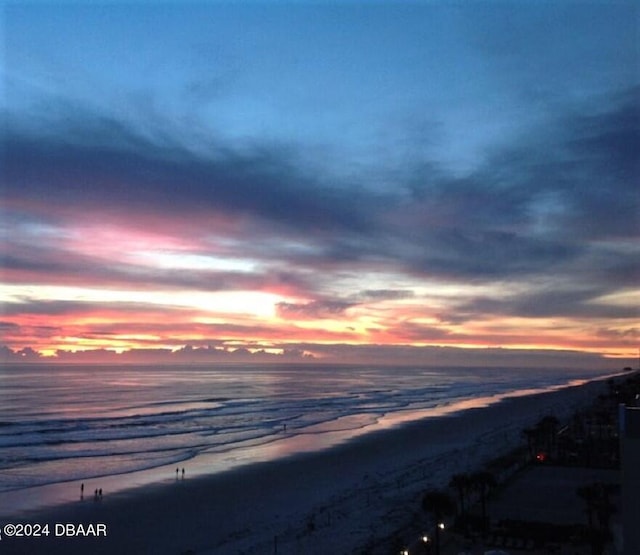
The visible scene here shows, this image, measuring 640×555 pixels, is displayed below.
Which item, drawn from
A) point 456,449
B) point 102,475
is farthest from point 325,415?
point 102,475

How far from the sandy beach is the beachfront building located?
11452 mm

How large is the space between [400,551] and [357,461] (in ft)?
67.6

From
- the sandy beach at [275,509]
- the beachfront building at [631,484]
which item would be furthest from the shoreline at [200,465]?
the beachfront building at [631,484]

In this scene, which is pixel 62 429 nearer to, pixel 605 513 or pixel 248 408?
pixel 248 408

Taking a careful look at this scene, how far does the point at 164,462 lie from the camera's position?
1549 inches

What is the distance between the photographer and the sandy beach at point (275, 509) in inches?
915

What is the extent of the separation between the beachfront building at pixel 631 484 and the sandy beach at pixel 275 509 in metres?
11.5

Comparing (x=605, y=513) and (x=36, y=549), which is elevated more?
(x=605, y=513)

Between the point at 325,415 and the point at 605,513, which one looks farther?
the point at 325,415

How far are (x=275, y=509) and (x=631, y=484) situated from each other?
19853 mm

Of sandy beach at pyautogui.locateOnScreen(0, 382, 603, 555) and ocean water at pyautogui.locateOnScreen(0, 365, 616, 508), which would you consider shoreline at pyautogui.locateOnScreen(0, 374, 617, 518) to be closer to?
ocean water at pyautogui.locateOnScreen(0, 365, 616, 508)

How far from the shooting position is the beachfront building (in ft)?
37.7

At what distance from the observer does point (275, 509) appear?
93.5ft

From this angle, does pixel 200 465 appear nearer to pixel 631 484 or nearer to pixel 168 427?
pixel 168 427
